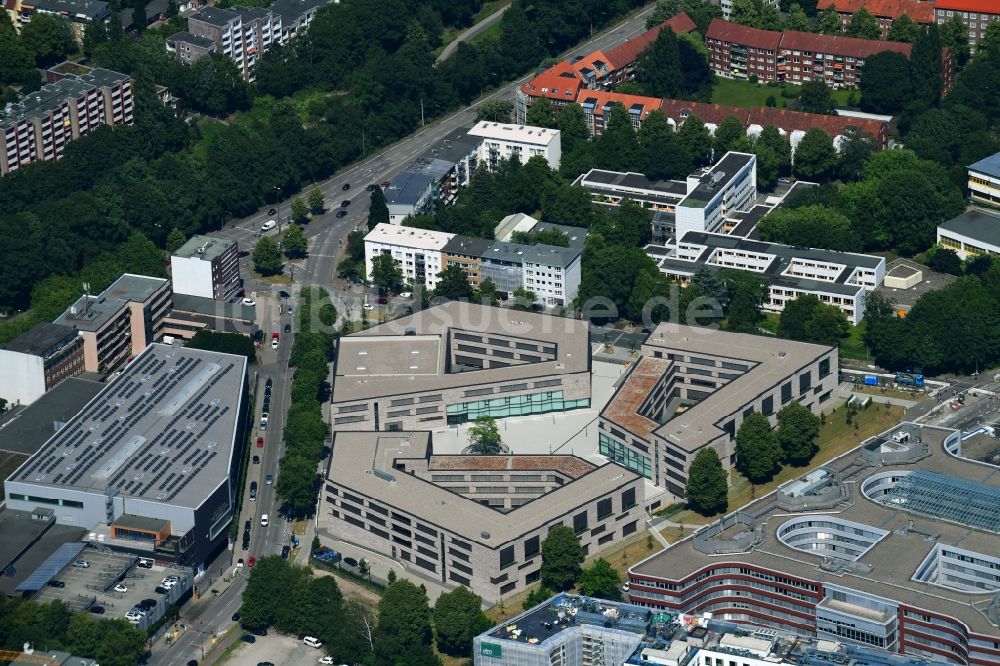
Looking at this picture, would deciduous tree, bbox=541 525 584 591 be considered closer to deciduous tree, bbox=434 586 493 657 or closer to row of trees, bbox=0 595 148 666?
deciduous tree, bbox=434 586 493 657

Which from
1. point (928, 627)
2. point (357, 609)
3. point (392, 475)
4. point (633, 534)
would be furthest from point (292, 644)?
point (928, 627)

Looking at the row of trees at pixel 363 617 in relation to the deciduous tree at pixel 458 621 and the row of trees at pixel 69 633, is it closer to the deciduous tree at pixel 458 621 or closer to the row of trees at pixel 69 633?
the deciduous tree at pixel 458 621

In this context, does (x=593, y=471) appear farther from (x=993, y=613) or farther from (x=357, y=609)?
(x=993, y=613)

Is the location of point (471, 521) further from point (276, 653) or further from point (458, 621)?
point (276, 653)

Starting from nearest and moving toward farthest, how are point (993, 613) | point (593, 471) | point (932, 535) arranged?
point (993, 613) < point (932, 535) < point (593, 471)

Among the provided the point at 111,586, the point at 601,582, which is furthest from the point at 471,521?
the point at 111,586

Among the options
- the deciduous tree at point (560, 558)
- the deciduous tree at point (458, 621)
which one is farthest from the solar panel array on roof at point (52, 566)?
the deciduous tree at point (560, 558)
